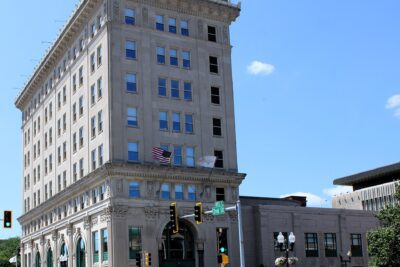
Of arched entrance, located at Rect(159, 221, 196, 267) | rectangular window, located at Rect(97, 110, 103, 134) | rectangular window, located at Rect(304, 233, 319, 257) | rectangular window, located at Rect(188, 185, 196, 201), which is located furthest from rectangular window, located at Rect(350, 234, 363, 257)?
rectangular window, located at Rect(97, 110, 103, 134)

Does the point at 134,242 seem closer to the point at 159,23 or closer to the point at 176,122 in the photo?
the point at 176,122

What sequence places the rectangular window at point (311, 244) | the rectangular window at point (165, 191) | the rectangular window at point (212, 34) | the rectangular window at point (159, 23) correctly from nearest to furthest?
the rectangular window at point (165, 191) < the rectangular window at point (159, 23) < the rectangular window at point (212, 34) < the rectangular window at point (311, 244)

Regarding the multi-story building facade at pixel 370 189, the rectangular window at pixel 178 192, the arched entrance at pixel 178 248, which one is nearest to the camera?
the arched entrance at pixel 178 248

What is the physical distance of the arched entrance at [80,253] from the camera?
77375 millimetres

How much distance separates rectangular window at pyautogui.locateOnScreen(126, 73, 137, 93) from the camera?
7406 cm

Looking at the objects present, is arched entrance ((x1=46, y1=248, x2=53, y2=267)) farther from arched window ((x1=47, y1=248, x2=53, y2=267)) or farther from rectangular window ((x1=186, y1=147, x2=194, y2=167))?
rectangular window ((x1=186, y1=147, x2=194, y2=167))

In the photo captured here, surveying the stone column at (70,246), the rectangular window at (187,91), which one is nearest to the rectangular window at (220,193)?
the rectangular window at (187,91)

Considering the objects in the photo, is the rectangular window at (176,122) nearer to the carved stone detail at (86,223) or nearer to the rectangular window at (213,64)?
the rectangular window at (213,64)

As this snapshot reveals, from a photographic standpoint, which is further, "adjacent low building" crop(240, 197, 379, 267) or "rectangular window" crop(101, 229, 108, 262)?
"adjacent low building" crop(240, 197, 379, 267)

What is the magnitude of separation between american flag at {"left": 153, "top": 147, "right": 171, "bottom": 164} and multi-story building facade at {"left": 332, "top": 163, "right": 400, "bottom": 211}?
58.4 meters

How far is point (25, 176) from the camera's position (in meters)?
108

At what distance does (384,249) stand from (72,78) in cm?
4595

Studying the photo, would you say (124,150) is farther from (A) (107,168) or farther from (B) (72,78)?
(B) (72,78)

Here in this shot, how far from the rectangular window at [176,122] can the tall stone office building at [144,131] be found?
0.13m
